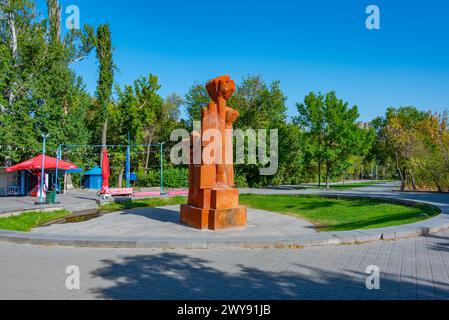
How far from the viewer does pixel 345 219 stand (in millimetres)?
14477

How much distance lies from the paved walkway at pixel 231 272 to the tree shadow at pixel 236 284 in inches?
0.5

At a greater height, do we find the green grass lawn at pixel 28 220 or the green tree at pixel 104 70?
the green tree at pixel 104 70

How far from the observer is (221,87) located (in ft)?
40.1

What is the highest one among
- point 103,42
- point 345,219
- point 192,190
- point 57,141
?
point 103,42

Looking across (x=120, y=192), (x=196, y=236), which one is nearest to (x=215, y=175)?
(x=196, y=236)

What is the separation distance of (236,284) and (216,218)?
5725 mm

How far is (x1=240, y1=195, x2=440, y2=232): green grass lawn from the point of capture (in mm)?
12570

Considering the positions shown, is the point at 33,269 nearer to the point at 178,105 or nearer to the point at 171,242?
the point at 171,242

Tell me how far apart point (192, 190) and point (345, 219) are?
6.64 m

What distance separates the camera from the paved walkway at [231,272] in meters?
5.06

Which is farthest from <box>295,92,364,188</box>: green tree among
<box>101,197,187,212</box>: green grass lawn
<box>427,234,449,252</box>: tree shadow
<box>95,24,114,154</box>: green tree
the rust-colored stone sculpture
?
<box>427,234,449,252</box>: tree shadow

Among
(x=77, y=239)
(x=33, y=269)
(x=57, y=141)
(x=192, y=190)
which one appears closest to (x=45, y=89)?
(x=57, y=141)

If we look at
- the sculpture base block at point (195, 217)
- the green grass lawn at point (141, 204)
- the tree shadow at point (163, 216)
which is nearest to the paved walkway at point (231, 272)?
the sculpture base block at point (195, 217)

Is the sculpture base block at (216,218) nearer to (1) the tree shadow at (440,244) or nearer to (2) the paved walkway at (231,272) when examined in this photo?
(2) the paved walkway at (231,272)
